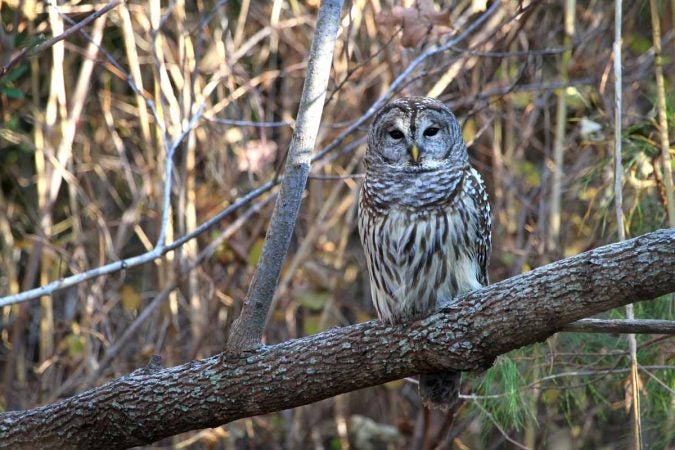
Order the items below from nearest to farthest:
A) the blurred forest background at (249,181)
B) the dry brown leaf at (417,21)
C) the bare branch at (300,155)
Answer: the bare branch at (300,155) → the dry brown leaf at (417,21) → the blurred forest background at (249,181)

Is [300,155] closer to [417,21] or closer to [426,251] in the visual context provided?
[426,251]

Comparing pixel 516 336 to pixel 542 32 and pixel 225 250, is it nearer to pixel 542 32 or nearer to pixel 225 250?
pixel 225 250

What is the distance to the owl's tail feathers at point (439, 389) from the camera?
3422mm

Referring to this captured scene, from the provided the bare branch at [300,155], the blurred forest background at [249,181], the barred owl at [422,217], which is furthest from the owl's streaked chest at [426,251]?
the blurred forest background at [249,181]

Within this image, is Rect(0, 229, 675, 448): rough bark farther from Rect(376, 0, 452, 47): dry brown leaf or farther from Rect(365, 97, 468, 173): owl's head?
Rect(376, 0, 452, 47): dry brown leaf

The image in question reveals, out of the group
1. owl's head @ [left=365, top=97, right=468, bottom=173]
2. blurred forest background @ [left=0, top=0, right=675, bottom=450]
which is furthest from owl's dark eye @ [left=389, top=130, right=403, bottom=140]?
blurred forest background @ [left=0, top=0, right=675, bottom=450]

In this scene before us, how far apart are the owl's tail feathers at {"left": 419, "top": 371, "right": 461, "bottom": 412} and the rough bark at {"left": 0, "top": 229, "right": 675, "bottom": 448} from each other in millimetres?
521

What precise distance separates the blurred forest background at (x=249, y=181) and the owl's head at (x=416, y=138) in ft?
3.29

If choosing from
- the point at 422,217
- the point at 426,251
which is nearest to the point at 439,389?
the point at 426,251

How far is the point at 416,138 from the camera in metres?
3.50

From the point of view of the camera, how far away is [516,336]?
2.62 metres

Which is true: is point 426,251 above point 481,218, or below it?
below

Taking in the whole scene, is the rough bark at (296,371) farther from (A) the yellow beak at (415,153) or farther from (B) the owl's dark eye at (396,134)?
(B) the owl's dark eye at (396,134)

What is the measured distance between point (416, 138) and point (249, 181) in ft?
7.16
